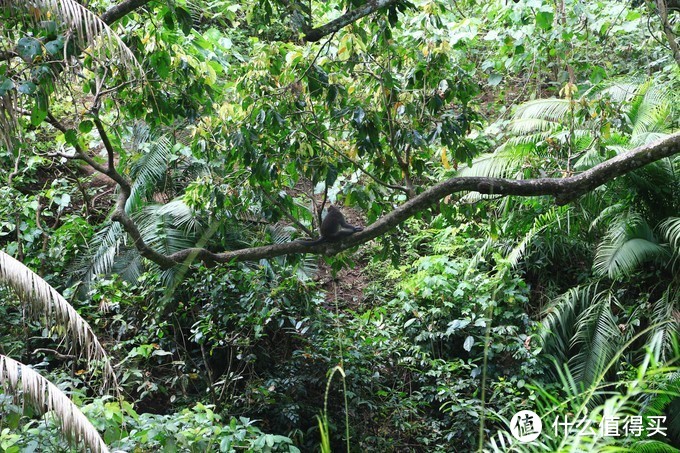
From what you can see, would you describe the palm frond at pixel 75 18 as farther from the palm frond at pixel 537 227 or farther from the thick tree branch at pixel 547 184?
the palm frond at pixel 537 227

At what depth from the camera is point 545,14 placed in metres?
5.36

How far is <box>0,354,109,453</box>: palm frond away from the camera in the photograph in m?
3.22

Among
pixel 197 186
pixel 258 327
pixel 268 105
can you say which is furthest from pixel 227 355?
pixel 268 105

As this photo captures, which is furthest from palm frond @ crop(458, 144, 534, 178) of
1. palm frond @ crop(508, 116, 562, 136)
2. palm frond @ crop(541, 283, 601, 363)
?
palm frond @ crop(541, 283, 601, 363)

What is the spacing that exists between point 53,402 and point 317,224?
316 cm

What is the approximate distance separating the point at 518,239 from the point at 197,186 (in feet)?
12.8

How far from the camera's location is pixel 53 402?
329cm

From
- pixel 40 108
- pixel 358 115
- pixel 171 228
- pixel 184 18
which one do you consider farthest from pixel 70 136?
pixel 171 228

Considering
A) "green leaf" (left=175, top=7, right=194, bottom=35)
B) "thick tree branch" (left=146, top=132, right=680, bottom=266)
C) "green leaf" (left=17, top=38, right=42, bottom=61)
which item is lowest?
"thick tree branch" (left=146, top=132, right=680, bottom=266)

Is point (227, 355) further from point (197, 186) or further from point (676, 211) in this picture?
point (676, 211)

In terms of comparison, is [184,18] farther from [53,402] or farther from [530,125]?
[530,125]

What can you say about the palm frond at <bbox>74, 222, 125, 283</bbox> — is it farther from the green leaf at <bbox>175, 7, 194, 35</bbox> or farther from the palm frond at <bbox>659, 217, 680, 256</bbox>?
the palm frond at <bbox>659, 217, 680, 256</bbox>

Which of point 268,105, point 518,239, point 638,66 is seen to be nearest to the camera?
point 268,105

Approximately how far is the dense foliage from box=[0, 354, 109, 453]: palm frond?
185mm
